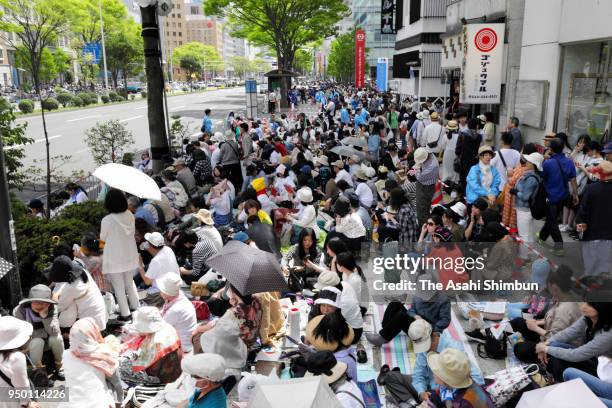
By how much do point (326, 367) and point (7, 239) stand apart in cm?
355

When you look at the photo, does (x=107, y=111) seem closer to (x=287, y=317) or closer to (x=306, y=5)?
(x=306, y=5)

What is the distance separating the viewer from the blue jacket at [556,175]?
7191mm

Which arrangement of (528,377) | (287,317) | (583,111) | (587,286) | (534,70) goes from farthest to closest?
(534,70) → (583,111) → (287,317) → (587,286) → (528,377)

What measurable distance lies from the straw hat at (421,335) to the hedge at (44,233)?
4.46 m

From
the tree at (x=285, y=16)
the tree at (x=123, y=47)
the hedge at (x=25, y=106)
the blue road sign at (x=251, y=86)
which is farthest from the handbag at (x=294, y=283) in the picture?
the tree at (x=123, y=47)

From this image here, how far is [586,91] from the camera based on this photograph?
10406mm

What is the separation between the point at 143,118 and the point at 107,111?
687cm

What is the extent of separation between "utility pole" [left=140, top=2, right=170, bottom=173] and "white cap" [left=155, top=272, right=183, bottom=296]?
6400mm

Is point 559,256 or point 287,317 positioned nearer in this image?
point 287,317

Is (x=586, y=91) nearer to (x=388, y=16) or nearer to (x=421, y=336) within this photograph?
(x=421, y=336)

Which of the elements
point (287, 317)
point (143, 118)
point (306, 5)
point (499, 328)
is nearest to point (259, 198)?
point (287, 317)

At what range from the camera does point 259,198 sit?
870cm

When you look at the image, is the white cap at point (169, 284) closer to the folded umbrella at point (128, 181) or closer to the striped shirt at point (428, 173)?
the folded umbrella at point (128, 181)

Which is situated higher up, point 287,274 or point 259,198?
point 259,198
